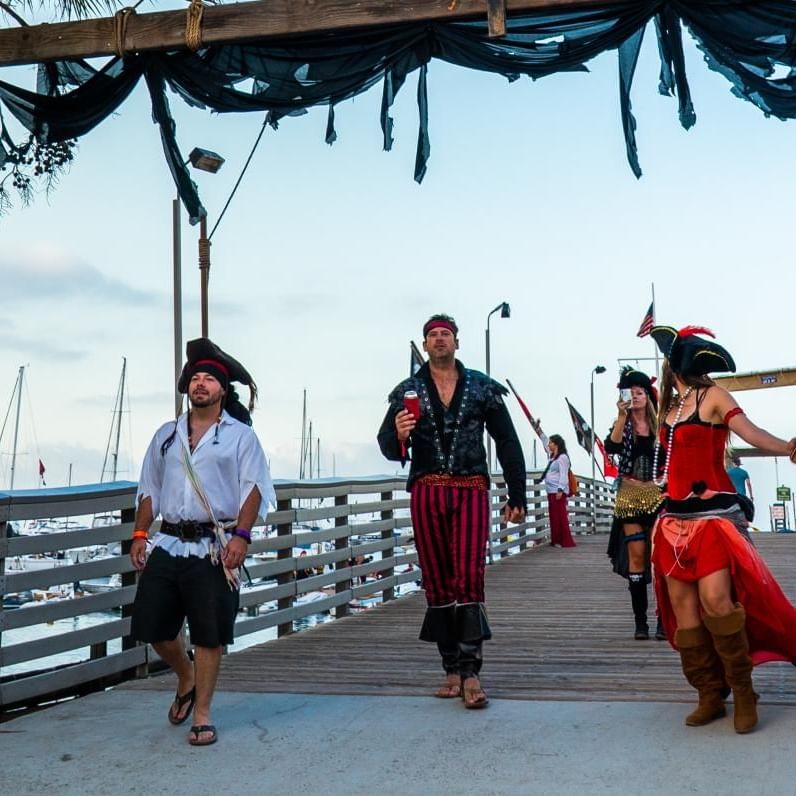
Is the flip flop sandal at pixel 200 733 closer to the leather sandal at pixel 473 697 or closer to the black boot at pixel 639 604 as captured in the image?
the leather sandal at pixel 473 697

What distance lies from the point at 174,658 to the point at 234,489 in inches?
33.4

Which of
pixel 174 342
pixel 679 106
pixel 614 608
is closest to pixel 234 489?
pixel 679 106

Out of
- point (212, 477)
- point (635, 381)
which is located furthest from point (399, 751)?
point (635, 381)

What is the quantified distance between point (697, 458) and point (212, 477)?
222 cm

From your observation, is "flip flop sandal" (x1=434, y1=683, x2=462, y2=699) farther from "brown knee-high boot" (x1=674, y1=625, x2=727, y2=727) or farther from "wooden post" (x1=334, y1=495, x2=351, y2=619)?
"wooden post" (x1=334, y1=495, x2=351, y2=619)

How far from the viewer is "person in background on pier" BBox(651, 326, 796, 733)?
507 centimetres

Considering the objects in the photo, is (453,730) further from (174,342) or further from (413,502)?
(174,342)

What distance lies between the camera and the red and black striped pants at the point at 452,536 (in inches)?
237

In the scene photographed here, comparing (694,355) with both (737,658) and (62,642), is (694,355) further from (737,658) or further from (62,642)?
(62,642)

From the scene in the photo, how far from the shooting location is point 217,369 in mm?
5480

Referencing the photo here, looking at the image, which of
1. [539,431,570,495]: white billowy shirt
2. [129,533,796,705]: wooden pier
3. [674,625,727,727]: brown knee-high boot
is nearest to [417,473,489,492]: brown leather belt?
[129,533,796,705]: wooden pier

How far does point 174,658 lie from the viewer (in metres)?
5.45

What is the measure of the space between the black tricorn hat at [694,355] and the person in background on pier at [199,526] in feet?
6.57

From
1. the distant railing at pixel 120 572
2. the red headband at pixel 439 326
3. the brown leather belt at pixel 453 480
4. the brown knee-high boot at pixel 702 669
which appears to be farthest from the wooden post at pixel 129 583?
the brown knee-high boot at pixel 702 669
